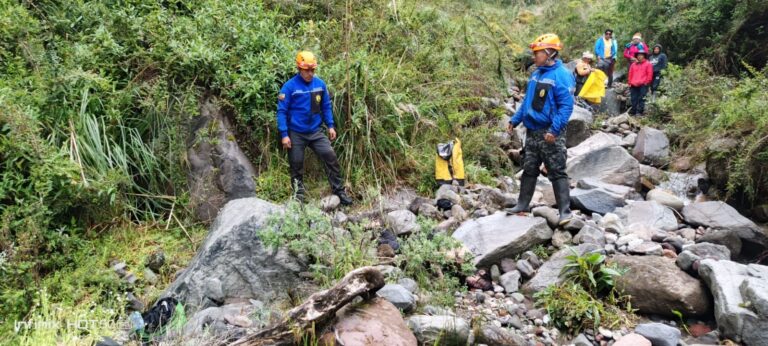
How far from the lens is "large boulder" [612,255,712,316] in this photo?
438cm

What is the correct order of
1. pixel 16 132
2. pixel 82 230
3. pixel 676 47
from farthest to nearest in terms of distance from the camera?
pixel 676 47, pixel 82 230, pixel 16 132

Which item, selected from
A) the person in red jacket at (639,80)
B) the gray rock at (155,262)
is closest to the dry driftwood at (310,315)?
the gray rock at (155,262)

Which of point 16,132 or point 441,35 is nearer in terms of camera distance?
point 16,132

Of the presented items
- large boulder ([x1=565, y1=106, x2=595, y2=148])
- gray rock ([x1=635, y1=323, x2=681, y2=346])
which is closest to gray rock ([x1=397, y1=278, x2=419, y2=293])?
gray rock ([x1=635, y1=323, x2=681, y2=346])

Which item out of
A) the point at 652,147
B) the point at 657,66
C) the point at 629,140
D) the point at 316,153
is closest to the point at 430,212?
the point at 316,153

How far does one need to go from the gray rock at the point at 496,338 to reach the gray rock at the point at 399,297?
22.8 inches

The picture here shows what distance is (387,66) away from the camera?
816 centimetres

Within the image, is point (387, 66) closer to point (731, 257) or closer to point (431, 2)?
point (431, 2)

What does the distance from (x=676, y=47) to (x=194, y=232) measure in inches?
455

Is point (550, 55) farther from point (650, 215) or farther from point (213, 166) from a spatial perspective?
point (213, 166)

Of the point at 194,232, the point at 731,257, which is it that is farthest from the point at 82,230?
the point at 731,257

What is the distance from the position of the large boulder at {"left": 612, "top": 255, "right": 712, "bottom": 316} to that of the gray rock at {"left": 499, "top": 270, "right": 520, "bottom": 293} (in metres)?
0.82

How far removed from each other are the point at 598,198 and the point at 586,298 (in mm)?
2111

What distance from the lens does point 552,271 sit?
4.82 meters
